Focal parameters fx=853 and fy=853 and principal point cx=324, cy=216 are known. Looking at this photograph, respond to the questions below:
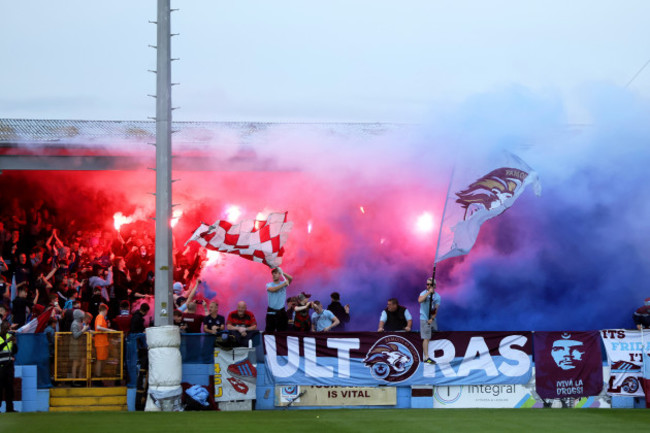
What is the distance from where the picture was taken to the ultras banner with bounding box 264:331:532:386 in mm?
13875

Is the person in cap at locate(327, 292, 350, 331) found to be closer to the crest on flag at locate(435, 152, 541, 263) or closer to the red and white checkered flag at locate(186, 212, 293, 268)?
the red and white checkered flag at locate(186, 212, 293, 268)

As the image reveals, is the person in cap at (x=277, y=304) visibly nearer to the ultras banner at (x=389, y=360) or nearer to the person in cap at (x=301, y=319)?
the person in cap at (x=301, y=319)

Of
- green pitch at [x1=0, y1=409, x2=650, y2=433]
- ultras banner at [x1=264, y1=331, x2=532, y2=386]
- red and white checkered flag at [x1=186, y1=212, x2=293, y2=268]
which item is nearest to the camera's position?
green pitch at [x1=0, y1=409, x2=650, y2=433]

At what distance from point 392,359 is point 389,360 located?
0.05 m

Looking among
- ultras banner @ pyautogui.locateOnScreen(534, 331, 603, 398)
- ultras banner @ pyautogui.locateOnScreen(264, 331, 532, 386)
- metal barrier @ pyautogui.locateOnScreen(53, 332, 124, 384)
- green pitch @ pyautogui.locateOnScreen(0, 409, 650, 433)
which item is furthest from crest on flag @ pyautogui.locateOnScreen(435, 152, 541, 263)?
metal barrier @ pyautogui.locateOnScreen(53, 332, 124, 384)

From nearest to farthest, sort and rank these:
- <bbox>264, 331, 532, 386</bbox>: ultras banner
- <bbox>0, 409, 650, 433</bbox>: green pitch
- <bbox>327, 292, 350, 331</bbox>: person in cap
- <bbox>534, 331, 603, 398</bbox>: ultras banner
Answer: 1. <bbox>0, 409, 650, 433</bbox>: green pitch
2. <bbox>264, 331, 532, 386</bbox>: ultras banner
3. <bbox>534, 331, 603, 398</bbox>: ultras banner
4. <bbox>327, 292, 350, 331</bbox>: person in cap

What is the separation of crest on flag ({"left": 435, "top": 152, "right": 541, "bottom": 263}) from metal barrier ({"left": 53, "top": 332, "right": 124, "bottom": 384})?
18.2 feet

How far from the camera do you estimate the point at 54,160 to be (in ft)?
63.4

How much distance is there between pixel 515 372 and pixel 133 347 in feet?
20.6

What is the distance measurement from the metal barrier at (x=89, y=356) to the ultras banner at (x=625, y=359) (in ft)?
26.4

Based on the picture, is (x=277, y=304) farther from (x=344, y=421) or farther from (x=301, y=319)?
(x=344, y=421)

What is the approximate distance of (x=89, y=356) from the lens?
13.9 metres

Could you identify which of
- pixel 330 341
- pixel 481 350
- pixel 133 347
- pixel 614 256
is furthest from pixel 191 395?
pixel 614 256

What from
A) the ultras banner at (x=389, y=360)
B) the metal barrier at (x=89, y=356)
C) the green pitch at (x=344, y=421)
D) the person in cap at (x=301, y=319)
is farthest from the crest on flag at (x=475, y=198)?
the metal barrier at (x=89, y=356)
